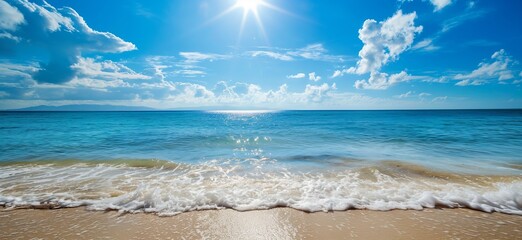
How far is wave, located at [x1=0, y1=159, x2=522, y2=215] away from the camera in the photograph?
6090 mm

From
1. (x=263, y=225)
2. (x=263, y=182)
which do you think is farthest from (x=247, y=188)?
(x=263, y=225)

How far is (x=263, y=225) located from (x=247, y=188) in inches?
99.1

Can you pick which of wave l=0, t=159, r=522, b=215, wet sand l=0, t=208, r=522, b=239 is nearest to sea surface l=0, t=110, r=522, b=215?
wave l=0, t=159, r=522, b=215

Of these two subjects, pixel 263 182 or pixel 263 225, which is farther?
pixel 263 182

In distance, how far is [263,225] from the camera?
5.05m

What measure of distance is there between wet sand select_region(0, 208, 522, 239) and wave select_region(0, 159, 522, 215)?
34 centimetres

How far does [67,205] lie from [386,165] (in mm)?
12176

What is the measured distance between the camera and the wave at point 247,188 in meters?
6.09

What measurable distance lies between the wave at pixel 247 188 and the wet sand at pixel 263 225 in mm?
344

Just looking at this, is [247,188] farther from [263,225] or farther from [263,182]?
[263,225]

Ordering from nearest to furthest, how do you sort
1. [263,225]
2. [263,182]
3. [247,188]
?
[263,225]
[247,188]
[263,182]

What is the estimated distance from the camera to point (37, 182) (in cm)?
806

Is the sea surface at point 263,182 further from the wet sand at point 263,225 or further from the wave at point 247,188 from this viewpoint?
the wet sand at point 263,225

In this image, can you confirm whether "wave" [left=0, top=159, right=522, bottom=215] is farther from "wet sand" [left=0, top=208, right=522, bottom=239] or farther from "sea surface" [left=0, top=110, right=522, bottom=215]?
"wet sand" [left=0, top=208, right=522, bottom=239]
